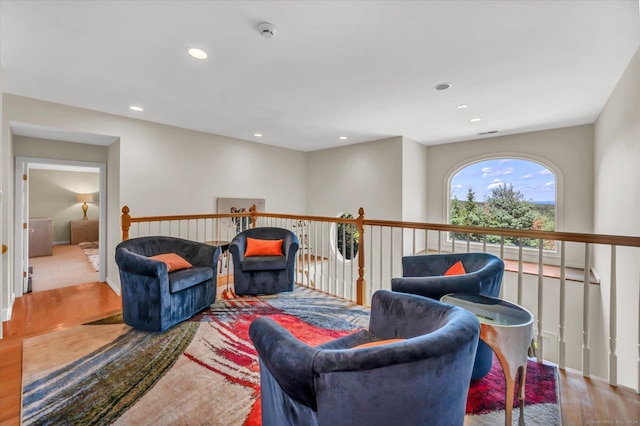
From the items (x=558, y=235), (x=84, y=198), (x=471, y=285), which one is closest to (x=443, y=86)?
(x=558, y=235)

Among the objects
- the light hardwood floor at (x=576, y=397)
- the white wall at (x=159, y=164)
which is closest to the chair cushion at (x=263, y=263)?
the light hardwood floor at (x=576, y=397)

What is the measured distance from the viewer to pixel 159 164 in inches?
179

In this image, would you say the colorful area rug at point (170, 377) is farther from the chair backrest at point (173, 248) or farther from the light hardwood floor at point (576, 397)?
the chair backrest at point (173, 248)

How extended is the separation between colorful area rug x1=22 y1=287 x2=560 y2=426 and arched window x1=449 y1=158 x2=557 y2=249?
3.87 m

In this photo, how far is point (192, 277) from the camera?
2.84 m

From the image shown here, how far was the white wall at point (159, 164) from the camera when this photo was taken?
12.1 feet

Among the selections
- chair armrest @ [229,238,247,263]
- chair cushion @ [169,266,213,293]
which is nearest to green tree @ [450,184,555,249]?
chair armrest @ [229,238,247,263]

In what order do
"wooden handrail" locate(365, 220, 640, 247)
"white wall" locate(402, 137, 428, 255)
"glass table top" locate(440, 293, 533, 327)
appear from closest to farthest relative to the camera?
"glass table top" locate(440, 293, 533, 327) → "wooden handrail" locate(365, 220, 640, 247) → "white wall" locate(402, 137, 428, 255)

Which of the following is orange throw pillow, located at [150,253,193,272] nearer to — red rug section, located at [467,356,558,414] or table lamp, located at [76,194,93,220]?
red rug section, located at [467,356,558,414]

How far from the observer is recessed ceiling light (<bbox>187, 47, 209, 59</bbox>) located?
237cm

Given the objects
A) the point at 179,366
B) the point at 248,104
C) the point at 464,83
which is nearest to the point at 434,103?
the point at 464,83

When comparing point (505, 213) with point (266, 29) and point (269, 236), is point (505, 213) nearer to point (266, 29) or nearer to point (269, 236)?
point (269, 236)

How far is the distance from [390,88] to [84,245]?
9675 mm

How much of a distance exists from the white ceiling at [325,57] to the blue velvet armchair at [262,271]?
1909mm
